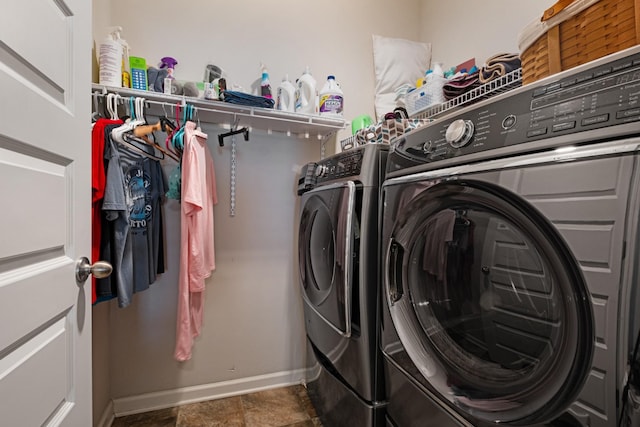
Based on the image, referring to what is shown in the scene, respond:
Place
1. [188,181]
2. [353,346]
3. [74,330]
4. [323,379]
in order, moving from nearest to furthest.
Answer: [74,330] → [353,346] → [188,181] → [323,379]

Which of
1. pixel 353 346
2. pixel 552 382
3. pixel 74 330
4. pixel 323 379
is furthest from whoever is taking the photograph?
pixel 323 379

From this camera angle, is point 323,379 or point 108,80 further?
point 323,379

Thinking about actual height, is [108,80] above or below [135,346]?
above

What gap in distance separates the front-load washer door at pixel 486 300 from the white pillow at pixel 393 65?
1411 mm

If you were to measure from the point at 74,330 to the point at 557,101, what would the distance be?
124 cm

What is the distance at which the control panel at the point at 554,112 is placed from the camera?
1.49 feet

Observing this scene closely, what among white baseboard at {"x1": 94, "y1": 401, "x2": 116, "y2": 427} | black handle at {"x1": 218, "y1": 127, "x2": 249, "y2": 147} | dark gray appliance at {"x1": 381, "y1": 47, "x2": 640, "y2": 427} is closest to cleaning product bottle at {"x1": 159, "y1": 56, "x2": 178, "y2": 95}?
black handle at {"x1": 218, "y1": 127, "x2": 249, "y2": 147}

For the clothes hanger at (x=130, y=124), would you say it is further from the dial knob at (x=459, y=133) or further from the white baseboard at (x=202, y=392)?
the white baseboard at (x=202, y=392)

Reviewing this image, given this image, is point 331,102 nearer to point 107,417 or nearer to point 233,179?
point 233,179

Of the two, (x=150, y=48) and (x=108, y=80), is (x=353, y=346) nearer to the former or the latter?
(x=108, y=80)

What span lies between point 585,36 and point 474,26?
1.32 metres

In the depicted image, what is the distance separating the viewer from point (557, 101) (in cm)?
54

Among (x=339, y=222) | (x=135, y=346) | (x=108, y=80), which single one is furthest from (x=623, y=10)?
(x=135, y=346)

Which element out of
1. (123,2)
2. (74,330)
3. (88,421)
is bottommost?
(88,421)
